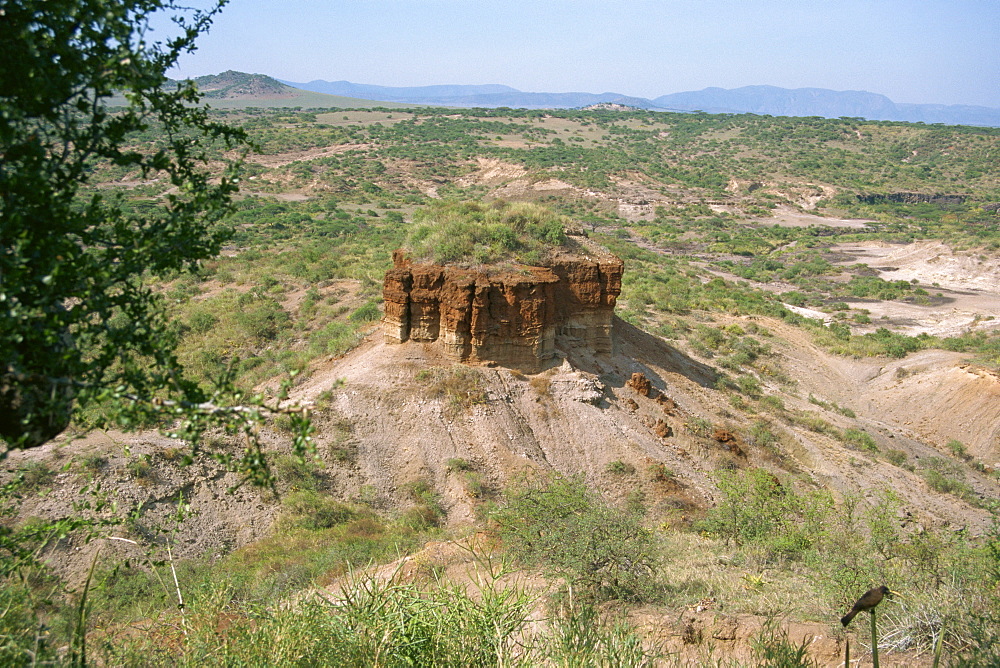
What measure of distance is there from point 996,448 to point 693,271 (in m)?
25.2

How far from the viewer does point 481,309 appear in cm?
1537

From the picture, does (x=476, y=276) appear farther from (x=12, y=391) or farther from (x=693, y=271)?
(x=693, y=271)

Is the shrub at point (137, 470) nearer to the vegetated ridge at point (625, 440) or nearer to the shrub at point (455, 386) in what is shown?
the vegetated ridge at point (625, 440)

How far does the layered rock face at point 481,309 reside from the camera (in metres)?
15.4

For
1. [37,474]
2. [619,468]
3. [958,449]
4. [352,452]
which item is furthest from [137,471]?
[958,449]

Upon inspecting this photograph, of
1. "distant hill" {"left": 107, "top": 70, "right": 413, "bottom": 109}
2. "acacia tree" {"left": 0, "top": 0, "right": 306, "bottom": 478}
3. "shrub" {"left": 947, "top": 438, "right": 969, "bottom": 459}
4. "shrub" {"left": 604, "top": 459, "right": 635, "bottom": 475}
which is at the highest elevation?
"distant hill" {"left": 107, "top": 70, "right": 413, "bottom": 109}

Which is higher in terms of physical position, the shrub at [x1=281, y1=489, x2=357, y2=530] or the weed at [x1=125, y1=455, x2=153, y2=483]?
the weed at [x1=125, y1=455, x2=153, y2=483]

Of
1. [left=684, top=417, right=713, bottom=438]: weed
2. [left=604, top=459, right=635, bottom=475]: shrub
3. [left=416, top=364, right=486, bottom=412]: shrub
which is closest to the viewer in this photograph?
[left=604, top=459, right=635, bottom=475]: shrub

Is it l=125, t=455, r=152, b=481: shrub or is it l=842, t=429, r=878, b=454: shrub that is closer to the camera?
l=125, t=455, r=152, b=481: shrub

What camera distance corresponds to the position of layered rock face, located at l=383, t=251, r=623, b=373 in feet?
50.6

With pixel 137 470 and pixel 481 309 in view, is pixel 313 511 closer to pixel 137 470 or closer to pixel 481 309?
pixel 137 470

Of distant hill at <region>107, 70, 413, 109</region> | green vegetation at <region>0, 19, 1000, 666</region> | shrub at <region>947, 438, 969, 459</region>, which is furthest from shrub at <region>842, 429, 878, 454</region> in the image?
distant hill at <region>107, 70, 413, 109</region>

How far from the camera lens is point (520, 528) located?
404 inches

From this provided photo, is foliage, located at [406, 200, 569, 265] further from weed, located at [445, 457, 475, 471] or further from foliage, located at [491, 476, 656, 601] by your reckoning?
foliage, located at [491, 476, 656, 601]
